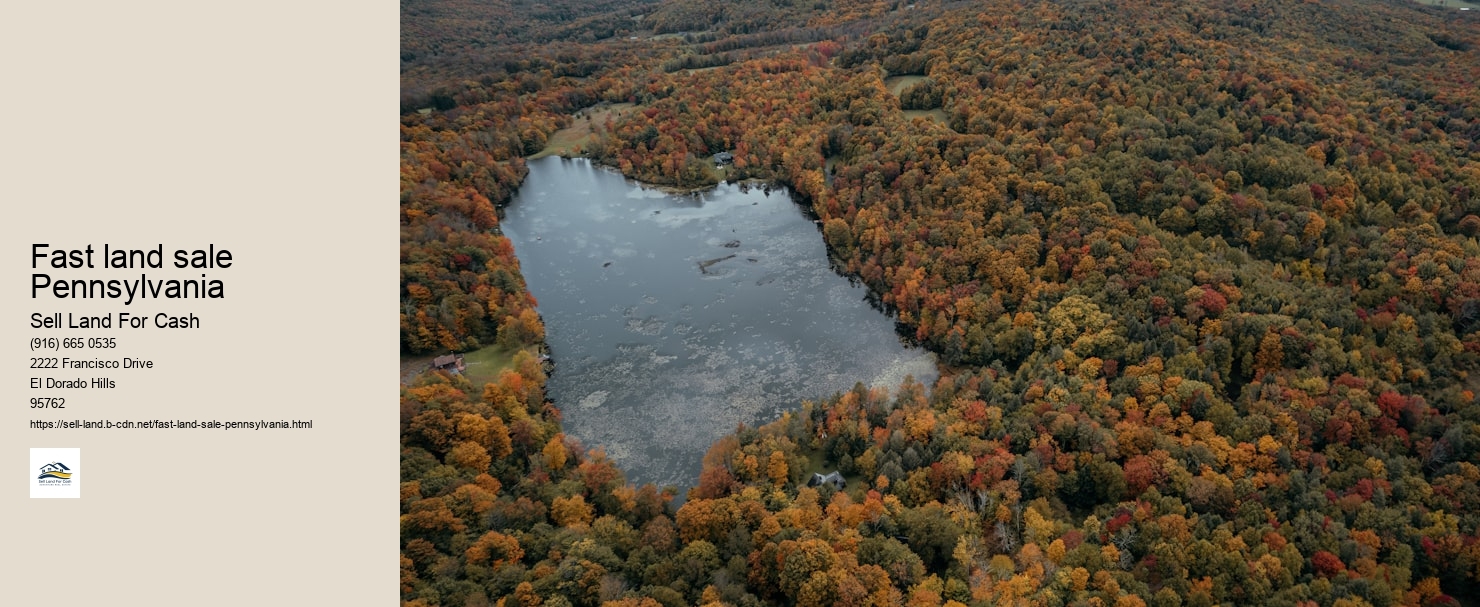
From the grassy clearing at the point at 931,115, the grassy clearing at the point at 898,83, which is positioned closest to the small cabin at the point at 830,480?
the grassy clearing at the point at 931,115

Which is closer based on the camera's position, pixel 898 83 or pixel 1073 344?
pixel 1073 344

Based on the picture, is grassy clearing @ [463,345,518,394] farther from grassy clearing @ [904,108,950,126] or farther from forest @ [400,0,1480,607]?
grassy clearing @ [904,108,950,126]

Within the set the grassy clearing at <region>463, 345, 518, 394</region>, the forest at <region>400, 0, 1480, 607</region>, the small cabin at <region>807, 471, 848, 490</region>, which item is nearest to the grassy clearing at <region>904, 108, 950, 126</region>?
the forest at <region>400, 0, 1480, 607</region>

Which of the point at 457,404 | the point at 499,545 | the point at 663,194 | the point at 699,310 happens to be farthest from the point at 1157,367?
the point at 663,194

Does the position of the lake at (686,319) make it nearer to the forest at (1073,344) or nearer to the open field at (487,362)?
the forest at (1073,344)
